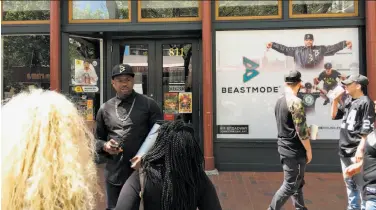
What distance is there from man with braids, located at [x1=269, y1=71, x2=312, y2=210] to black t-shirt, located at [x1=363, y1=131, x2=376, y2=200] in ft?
2.86

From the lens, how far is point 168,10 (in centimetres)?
727

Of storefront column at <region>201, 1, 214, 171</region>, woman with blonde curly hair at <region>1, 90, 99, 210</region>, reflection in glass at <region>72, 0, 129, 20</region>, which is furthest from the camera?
reflection in glass at <region>72, 0, 129, 20</region>

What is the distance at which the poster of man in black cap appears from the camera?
693 cm

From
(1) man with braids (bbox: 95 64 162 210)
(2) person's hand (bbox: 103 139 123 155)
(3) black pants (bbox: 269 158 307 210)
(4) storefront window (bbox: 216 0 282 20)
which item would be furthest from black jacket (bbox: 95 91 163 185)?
(4) storefront window (bbox: 216 0 282 20)

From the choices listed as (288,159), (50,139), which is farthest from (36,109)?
(288,159)

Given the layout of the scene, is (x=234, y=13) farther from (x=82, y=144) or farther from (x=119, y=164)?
(x=82, y=144)

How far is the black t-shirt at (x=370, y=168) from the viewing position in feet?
9.43

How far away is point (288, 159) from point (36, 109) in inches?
119

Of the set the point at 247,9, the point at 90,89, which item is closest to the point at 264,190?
the point at 247,9

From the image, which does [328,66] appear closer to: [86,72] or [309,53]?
[309,53]

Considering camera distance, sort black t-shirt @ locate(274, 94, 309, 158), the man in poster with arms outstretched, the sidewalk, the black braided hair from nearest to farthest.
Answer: the black braided hair, black t-shirt @ locate(274, 94, 309, 158), the man in poster with arms outstretched, the sidewalk

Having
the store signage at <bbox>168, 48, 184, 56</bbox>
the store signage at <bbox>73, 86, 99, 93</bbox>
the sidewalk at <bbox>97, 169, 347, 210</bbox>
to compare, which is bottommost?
the sidewalk at <bbox>97, 169, 347, 210</bbox>

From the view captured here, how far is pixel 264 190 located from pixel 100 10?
470 cm

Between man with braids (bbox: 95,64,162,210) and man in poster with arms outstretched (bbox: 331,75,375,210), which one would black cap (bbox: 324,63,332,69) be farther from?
man with braids (bbox: 95,64,162,210)
